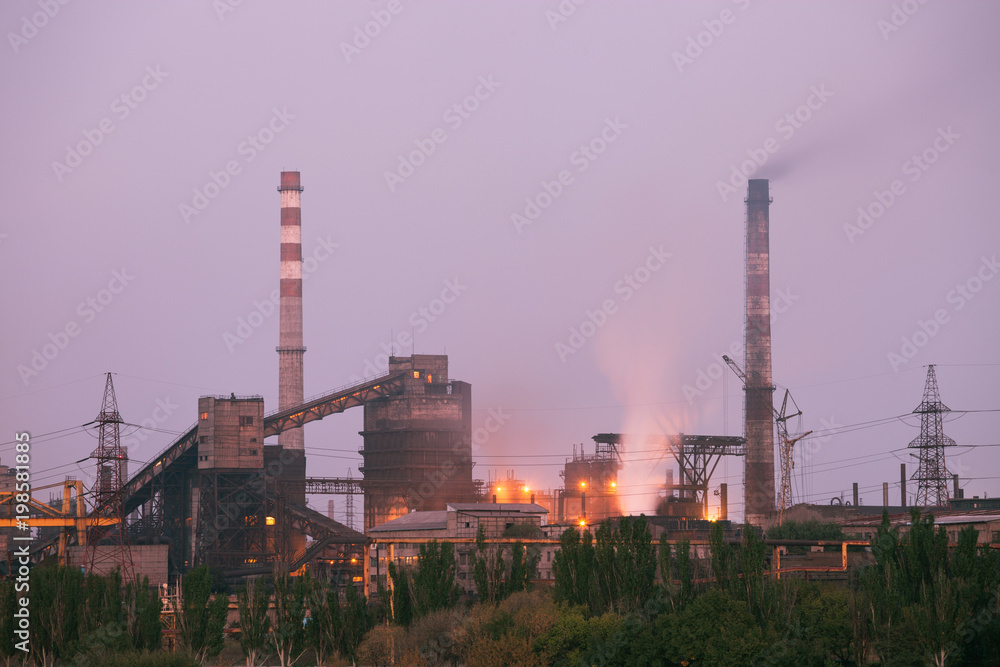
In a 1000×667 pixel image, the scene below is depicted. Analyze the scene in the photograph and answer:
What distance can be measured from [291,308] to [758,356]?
39772 millimetres

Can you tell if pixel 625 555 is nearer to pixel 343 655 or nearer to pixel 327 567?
pixel 343 655

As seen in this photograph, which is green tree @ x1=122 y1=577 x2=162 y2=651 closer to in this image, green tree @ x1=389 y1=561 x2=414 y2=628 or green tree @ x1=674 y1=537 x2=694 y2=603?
green tree @ x1=389 y1=561 x2=414 y2=628

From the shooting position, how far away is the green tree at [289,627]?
4288 cm

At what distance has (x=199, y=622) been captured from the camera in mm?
42750

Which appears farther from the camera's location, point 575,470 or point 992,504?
point 575,470

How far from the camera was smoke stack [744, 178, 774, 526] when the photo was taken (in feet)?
295

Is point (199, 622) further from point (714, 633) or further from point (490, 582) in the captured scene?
point (714, 633)

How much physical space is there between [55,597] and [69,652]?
220 cm

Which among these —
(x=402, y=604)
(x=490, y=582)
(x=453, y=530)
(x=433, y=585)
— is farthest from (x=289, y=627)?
(x=453, y=530)

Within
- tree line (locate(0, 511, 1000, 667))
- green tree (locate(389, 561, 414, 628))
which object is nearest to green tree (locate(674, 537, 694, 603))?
tree line (locate(0, 511, 1000, 667))

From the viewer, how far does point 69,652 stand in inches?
1598

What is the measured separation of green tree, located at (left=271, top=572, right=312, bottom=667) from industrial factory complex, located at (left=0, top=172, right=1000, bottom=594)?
22.4 metres

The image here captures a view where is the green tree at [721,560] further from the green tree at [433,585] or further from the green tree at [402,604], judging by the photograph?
the green tree at [402,604]

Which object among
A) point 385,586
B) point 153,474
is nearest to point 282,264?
point 153,474
